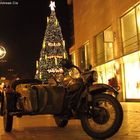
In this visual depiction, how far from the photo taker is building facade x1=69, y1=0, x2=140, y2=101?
24.3 meters

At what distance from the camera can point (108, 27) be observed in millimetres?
29062

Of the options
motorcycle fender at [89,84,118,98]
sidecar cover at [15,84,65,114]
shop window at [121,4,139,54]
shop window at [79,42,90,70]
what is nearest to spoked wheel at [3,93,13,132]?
sidecar cover at [15,84,65,114]

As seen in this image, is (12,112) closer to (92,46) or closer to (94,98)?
(94,98)

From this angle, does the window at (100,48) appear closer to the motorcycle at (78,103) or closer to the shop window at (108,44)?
the shop window at (108,44)

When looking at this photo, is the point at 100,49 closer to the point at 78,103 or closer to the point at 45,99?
the point at 45,99

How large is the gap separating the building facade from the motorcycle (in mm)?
13192

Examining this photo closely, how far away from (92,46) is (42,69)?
13.8 m

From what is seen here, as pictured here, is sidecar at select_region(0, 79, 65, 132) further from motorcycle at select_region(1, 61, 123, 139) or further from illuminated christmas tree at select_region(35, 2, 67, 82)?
illuminated christmas tree at select_region(35, 2, 67, 82)

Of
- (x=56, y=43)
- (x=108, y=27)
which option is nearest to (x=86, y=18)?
(x=108, y=27)

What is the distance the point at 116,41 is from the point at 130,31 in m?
2.13

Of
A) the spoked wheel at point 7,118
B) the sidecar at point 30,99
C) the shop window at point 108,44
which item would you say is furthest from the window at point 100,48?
the spoked wheel at point 7,118

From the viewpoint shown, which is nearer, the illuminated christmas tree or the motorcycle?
the motorcycle

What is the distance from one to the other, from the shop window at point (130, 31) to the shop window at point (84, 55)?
31.3 ft

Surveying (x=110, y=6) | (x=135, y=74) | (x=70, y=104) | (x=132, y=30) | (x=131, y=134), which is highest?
(x=110, y=6)
